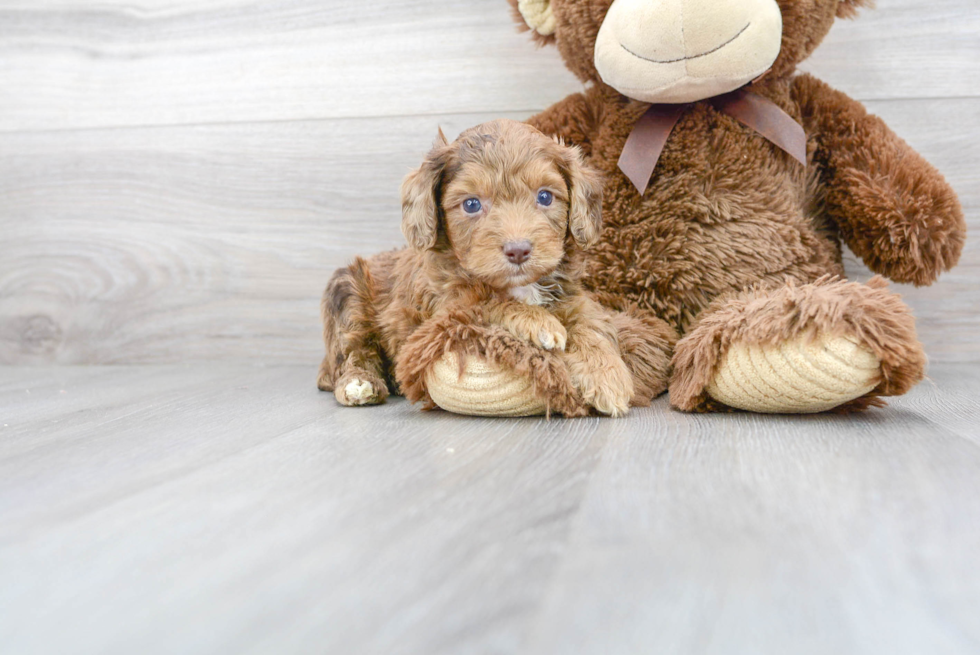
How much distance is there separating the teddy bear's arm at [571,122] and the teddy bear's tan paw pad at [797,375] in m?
0.79

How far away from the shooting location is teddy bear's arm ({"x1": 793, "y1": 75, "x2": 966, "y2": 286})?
5.84 feet

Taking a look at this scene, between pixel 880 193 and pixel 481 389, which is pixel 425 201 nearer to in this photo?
pixel 481 389

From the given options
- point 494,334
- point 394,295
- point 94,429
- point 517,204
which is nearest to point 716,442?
point 494,334

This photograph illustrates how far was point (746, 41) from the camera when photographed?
5.48ft

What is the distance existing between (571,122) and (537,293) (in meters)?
0.60

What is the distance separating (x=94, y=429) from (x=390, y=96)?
142 cm

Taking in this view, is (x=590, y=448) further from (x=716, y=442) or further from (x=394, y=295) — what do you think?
(x=394, y=295)

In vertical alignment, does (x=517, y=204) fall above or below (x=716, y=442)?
above

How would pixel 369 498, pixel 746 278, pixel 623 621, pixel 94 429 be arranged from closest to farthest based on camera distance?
pixel 623 621 → pixel 369 498 → pixel 94 429 → pixel 746 278

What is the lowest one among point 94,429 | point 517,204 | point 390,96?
point 94,429

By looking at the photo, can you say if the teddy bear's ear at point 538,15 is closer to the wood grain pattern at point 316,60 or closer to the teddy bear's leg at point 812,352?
the wood grain pattern at point 316,60

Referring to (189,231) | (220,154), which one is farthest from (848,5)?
(189,231)

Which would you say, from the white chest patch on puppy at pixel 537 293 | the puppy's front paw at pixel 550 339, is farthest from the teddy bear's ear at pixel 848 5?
the puppy's front paw at pixel 550 339

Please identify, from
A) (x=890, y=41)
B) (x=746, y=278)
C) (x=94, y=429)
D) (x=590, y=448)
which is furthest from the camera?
(x=890, y=41)
